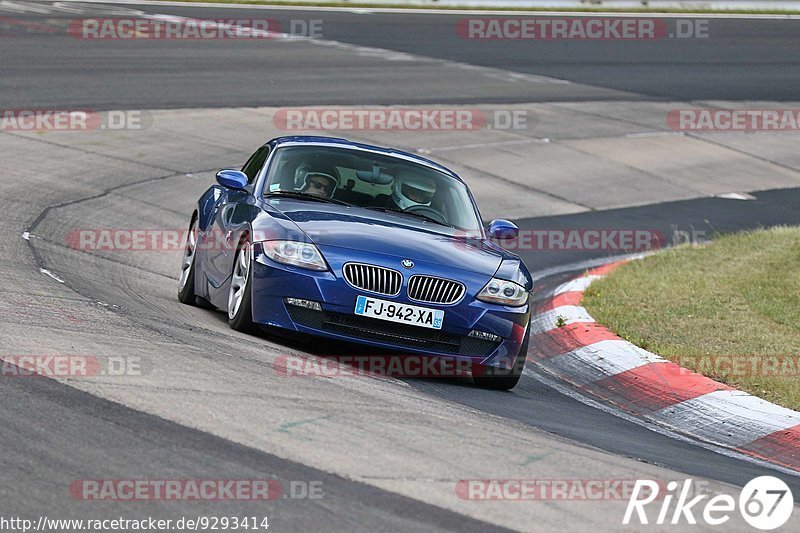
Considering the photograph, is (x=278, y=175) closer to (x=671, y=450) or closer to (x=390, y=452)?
(x=671, y=450)

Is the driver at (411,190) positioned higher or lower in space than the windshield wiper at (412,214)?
higher

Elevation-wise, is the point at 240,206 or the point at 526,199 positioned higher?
the point at 240,206

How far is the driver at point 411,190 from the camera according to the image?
9344 millimetres

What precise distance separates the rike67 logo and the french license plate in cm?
243

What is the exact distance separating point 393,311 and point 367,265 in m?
0.31

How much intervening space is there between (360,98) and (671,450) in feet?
50.9

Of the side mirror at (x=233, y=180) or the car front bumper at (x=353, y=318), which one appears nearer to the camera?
the car front bumper at (x=353, y=318)

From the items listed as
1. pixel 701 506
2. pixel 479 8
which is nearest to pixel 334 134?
pixel 701 506

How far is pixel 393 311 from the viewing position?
26.0 ft

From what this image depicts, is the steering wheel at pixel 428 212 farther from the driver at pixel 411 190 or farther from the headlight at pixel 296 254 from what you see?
the headlight at pixel 296 254

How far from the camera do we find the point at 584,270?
14.2 meters

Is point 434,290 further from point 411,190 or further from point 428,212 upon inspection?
point 411,190

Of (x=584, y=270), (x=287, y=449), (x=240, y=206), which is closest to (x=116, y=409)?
(x=287, y=449)

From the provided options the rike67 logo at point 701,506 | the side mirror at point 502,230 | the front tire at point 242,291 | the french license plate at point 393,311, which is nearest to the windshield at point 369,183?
the side mirror at point 502,230
